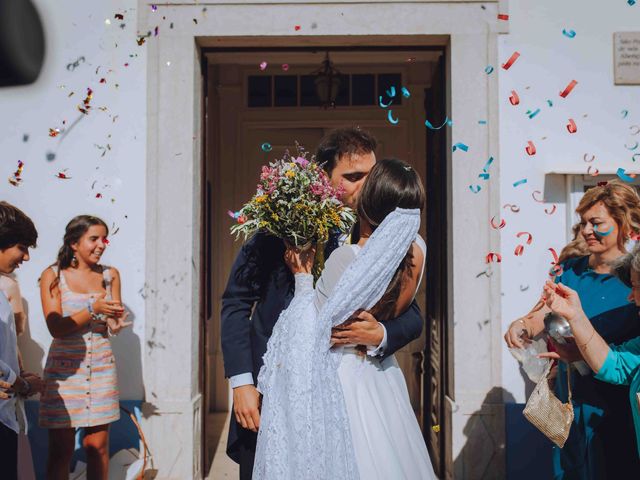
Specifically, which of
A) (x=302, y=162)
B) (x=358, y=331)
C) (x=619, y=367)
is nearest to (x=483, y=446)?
(x=619, y=367)

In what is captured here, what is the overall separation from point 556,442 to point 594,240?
3.55ft

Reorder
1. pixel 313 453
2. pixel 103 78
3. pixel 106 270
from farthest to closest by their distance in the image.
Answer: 1. pixel 103 78
2. pixel 106 270
3. pixel 313 453

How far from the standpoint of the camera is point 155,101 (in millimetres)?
4516

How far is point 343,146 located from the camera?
308cm

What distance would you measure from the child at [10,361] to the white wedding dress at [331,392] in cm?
108

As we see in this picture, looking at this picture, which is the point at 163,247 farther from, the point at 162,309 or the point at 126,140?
the point at 126,140

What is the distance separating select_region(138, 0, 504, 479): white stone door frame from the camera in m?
4.42

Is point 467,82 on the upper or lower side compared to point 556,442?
upper

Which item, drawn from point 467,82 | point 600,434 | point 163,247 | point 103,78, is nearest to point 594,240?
point 600,434

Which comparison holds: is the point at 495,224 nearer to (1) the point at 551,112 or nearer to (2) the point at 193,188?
(1) the point at 551,112

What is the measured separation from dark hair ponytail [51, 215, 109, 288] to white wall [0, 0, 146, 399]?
1.16ft

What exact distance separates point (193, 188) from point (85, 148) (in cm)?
84

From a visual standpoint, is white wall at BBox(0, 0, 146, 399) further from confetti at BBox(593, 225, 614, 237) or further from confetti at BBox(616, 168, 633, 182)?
confetti at BBox(616, 168, 633, 182)

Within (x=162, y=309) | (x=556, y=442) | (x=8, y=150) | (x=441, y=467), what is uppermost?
(x=8, y=150)
